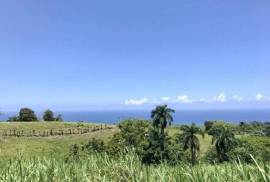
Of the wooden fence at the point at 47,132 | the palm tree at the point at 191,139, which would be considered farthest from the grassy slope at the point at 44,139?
the palm tree at the point at 191,139

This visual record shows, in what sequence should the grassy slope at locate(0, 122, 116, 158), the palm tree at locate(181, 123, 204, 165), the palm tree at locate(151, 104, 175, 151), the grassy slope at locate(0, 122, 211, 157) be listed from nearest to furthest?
the grassy slope at locate(0, 122, 116, 158), the grassy slope at locate(0, 122, 211, 157), the palm tree at locate(181, 123, 204, 165), the palm tree at locate(151, 104, 175, 151)

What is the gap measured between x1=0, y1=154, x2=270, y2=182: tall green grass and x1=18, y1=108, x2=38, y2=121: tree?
14303cm

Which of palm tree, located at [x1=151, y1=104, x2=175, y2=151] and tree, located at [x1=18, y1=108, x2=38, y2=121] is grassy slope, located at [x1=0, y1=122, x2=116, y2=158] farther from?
tree, located at [x1=18, y1=108, x2=38, y2=121]

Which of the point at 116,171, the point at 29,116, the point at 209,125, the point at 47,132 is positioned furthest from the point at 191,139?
the point at 116,171

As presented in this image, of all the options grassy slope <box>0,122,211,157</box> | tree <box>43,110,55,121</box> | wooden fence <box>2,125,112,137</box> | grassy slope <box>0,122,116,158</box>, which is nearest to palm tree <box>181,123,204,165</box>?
grassy slope <box>0,122,211,157</box>

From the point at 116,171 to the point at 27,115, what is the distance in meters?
146

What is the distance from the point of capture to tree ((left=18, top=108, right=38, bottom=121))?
14691 cm

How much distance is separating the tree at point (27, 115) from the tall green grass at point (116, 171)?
143034mm

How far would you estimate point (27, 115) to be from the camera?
485 ft

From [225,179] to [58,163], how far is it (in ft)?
10.4

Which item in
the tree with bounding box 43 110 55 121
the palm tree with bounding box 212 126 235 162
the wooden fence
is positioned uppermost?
the tree with bounding box 43 110 55 121

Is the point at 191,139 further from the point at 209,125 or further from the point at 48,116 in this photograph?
the point at 48,116

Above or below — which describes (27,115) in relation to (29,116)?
above

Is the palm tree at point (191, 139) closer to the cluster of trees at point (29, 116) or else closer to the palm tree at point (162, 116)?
the palm tree at point (162, 116)
